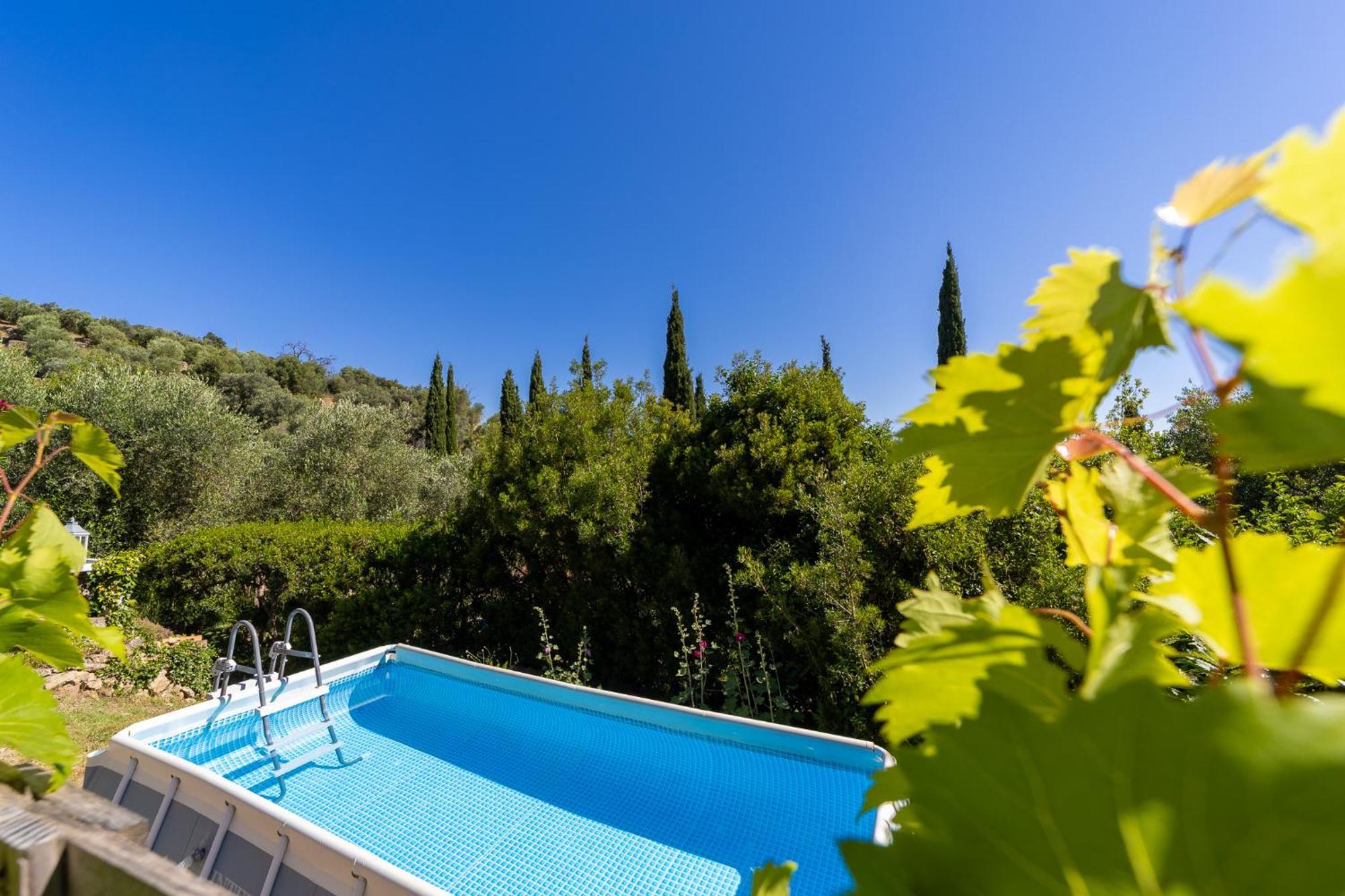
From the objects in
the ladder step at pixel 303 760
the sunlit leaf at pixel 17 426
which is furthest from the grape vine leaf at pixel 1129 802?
the ladder step at pixel 303 760

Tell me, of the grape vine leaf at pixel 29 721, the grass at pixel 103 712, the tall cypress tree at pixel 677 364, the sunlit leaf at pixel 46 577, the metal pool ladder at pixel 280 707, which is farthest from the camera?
the tall cypress tree at pixel 677 364

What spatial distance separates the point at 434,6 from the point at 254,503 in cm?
1342

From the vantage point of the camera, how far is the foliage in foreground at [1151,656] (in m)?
0.18

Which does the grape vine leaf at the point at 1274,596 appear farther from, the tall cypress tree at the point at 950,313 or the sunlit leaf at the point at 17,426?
the tall cypress tree at the point at 950,313

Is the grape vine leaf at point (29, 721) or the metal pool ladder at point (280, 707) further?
the metal pool ladder at point (280, 707)

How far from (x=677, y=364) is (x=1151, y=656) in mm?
21150

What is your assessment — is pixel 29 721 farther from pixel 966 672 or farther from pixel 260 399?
pixel 260 399

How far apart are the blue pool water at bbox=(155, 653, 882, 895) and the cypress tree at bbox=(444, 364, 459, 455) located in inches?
806

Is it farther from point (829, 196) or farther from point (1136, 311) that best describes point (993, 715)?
point (829, 196)

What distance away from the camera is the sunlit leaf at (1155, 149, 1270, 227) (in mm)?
335

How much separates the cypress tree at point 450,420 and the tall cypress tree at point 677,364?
1145cm

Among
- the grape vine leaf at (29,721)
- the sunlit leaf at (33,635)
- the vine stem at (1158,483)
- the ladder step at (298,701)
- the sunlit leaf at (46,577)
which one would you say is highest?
the vine stem at (1158,483)

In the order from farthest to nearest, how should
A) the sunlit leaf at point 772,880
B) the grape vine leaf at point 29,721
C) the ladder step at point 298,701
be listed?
the ladder step at point 298,701, the grape vine leaf at point 29,721, the sunlit leaf at point 772,880

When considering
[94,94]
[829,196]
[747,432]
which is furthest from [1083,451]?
[94,94]
